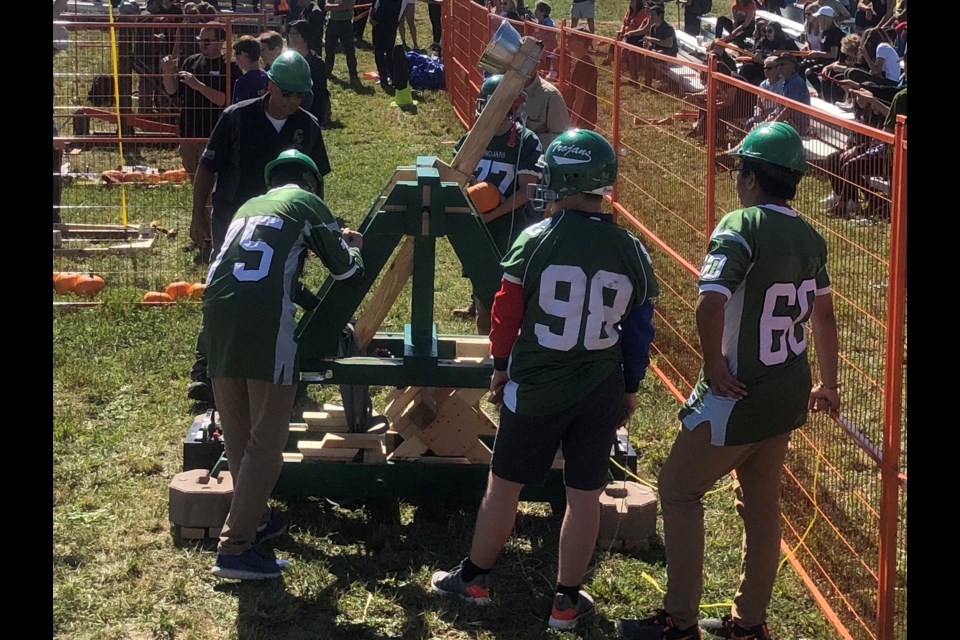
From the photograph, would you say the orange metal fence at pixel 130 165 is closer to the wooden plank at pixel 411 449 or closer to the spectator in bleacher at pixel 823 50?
the wooden plank at pixel 411 449

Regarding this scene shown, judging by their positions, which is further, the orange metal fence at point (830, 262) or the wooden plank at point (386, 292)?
the wooden plank at point (386, 292)

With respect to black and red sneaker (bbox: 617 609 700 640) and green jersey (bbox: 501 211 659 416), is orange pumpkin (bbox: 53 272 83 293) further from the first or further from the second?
black and red sneaker (bbox: 617 609 700 640)

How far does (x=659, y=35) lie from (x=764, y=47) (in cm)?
211

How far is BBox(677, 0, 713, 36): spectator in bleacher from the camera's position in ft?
88.2

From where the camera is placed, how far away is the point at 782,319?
14.6 ft

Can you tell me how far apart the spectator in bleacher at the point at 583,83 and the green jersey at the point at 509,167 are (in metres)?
3.53

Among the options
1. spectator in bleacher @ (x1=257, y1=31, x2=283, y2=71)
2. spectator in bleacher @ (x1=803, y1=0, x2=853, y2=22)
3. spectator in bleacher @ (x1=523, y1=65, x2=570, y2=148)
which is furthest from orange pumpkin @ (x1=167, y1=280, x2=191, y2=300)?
spectator in bleacher @ (x1=803, y1=0, x2=853, y2=22)

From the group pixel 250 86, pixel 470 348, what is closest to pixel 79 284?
pixel 250 86

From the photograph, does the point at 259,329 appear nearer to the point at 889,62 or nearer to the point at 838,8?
the point at 889,62

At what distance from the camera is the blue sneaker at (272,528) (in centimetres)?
573

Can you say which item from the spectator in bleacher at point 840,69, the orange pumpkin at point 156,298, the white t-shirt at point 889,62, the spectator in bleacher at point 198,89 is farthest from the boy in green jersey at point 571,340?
the spectator in bleacher at point 840,69
